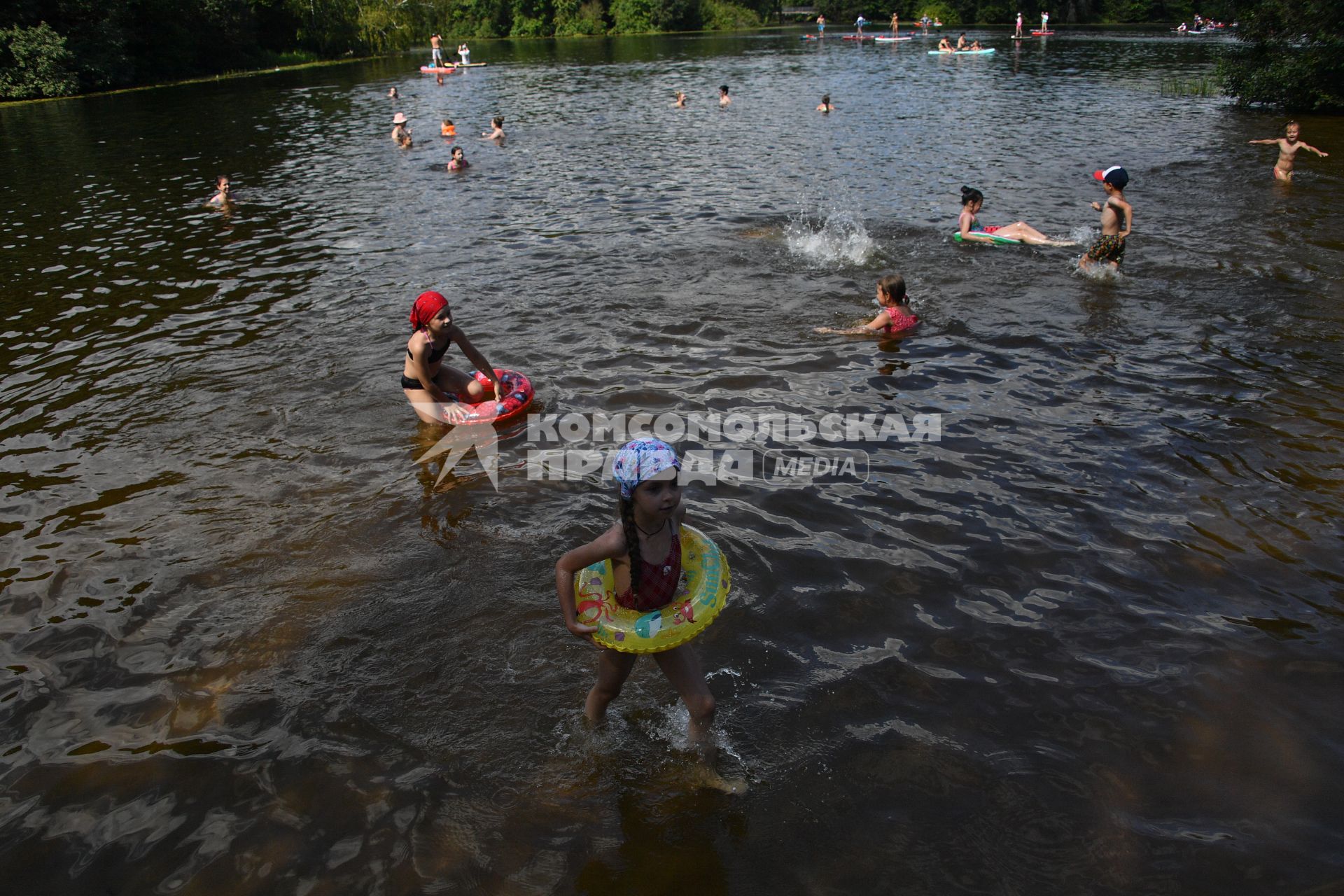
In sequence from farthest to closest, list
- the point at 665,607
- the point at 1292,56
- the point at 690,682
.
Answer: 1. the point at 1292,56
2. the point at 690,682
3. the point at 665,607

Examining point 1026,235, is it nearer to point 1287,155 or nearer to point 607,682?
point 1287,155

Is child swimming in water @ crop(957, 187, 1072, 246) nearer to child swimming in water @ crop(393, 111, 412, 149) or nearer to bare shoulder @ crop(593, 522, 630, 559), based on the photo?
bare shoulder @ crop(593, 522, 630, 559)

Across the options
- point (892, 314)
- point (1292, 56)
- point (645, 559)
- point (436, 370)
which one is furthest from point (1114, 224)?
point (1292, 56)

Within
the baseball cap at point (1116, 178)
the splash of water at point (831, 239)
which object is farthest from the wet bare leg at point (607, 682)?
the baseball cap at point (1116, 178)

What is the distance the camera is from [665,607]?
4.54 meters

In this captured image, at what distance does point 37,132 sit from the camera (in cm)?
3059

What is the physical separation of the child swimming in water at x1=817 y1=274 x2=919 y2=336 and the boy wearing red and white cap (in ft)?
11.9

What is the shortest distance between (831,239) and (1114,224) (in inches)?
172

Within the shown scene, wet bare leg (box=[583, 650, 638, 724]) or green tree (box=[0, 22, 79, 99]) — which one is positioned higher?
green tree (box=[0, 22, 79, 99])

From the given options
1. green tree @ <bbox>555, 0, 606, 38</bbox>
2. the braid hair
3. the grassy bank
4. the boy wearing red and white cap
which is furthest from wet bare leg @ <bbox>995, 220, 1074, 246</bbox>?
green tree @ <bbox>555, 0, 606, 38</bbox>

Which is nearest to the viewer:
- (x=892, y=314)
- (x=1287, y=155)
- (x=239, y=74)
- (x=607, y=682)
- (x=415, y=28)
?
(x=607, y=682)

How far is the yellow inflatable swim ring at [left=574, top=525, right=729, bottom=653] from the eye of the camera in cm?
436

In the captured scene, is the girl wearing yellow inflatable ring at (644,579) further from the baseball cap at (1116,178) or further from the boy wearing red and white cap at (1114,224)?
the baseball cap at (1116,178)

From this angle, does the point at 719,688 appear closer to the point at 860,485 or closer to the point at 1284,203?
the point at 860,485
